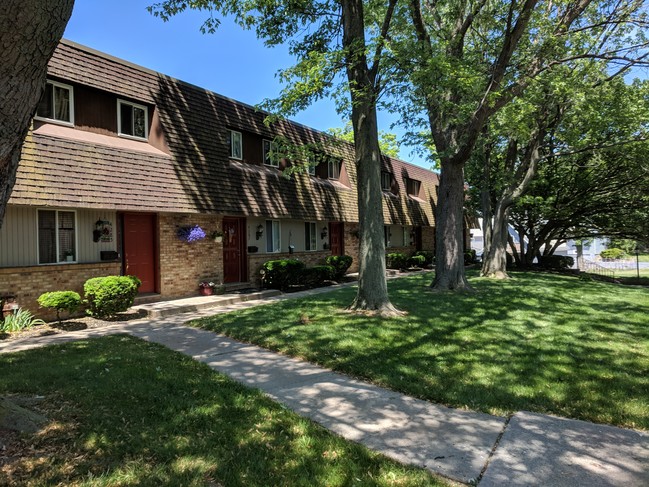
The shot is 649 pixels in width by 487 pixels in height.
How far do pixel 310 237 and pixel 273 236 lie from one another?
2.46 m

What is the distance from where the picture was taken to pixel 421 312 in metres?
9.08

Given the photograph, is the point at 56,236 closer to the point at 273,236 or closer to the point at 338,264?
the point at 273,236

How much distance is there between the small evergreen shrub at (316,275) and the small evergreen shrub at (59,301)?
7.98 m

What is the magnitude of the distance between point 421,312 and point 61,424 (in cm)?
703

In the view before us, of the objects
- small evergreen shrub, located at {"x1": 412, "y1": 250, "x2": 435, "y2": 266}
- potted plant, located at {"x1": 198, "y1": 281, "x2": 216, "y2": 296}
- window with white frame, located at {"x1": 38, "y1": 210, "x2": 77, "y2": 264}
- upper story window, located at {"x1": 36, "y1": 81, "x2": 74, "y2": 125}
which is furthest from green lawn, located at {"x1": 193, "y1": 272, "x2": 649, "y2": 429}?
small evergreen shrub, located at {"x1": 412, "y1": 250, "x2": 435, "y2": 266}

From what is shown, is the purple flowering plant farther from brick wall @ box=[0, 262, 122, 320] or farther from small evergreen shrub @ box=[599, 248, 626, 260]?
small evergreen shrub @ box=[599, 248, 626, 260]

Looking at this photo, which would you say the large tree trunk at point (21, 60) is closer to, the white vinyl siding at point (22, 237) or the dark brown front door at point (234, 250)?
the white vinyl siding at point (22, 237)

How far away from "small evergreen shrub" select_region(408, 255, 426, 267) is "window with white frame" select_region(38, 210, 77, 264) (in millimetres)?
17725

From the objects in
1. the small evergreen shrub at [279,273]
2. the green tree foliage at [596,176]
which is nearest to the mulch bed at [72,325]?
the small evergreen shrub at [279,273]

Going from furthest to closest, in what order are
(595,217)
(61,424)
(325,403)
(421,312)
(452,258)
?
(595,217)
(452,258)
(421,312)
(325,403)
(61,424)

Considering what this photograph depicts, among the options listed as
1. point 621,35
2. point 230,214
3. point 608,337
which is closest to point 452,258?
point 608,337

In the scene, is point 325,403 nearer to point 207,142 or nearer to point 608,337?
point 608,337

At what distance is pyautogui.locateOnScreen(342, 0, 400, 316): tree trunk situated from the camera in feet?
29.7

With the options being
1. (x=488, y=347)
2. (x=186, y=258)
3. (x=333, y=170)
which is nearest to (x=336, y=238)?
(x=333, y=170)
